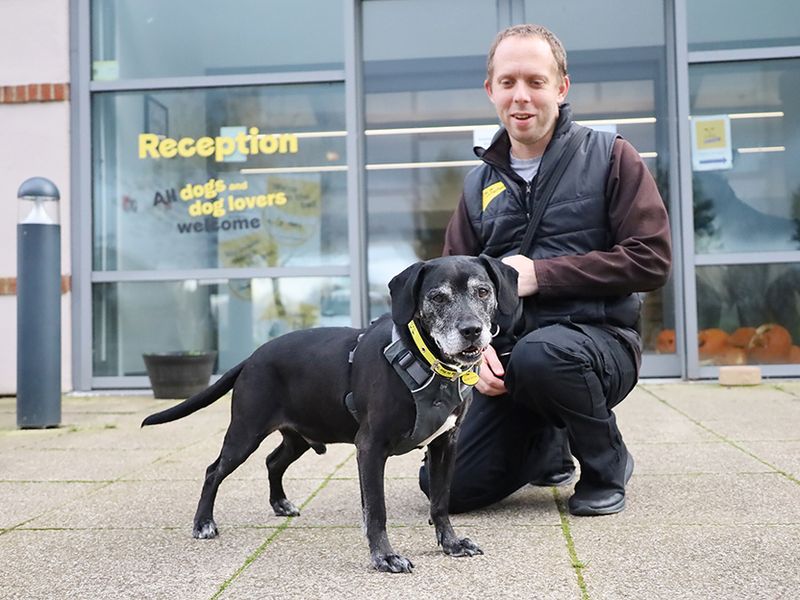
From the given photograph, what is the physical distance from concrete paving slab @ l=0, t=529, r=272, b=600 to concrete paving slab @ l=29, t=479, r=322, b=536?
128mm

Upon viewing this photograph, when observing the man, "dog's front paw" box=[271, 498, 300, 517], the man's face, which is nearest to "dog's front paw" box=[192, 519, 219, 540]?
"dog's front paw" box=[271, 498, 300, 517]

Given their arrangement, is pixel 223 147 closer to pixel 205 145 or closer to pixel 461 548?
pixel 205 145

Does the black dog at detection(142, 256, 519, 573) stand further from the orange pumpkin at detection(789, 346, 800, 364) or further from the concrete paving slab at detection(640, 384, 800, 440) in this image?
the orange pumpkin at detection(789, 346, 800, 364)

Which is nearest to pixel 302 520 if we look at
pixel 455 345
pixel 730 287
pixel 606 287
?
pixel 455 345

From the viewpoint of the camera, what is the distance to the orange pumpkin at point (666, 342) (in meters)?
7.53

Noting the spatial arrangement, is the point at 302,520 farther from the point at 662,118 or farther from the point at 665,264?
the point at 662,118

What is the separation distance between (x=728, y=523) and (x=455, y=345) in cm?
123

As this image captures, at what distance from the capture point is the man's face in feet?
11.3

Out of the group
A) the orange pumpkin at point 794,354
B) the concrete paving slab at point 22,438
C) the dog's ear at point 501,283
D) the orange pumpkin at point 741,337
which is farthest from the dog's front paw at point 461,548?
the orange pumpkin at point 794,354

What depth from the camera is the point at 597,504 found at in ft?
10.8

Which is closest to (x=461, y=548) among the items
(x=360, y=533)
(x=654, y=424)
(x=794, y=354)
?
(x=360, y=533)

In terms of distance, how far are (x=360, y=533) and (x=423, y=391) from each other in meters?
0.70

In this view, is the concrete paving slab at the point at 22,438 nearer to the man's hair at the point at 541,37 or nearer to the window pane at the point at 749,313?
the man's hair at the point at 541,37

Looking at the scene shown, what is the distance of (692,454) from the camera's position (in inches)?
177
